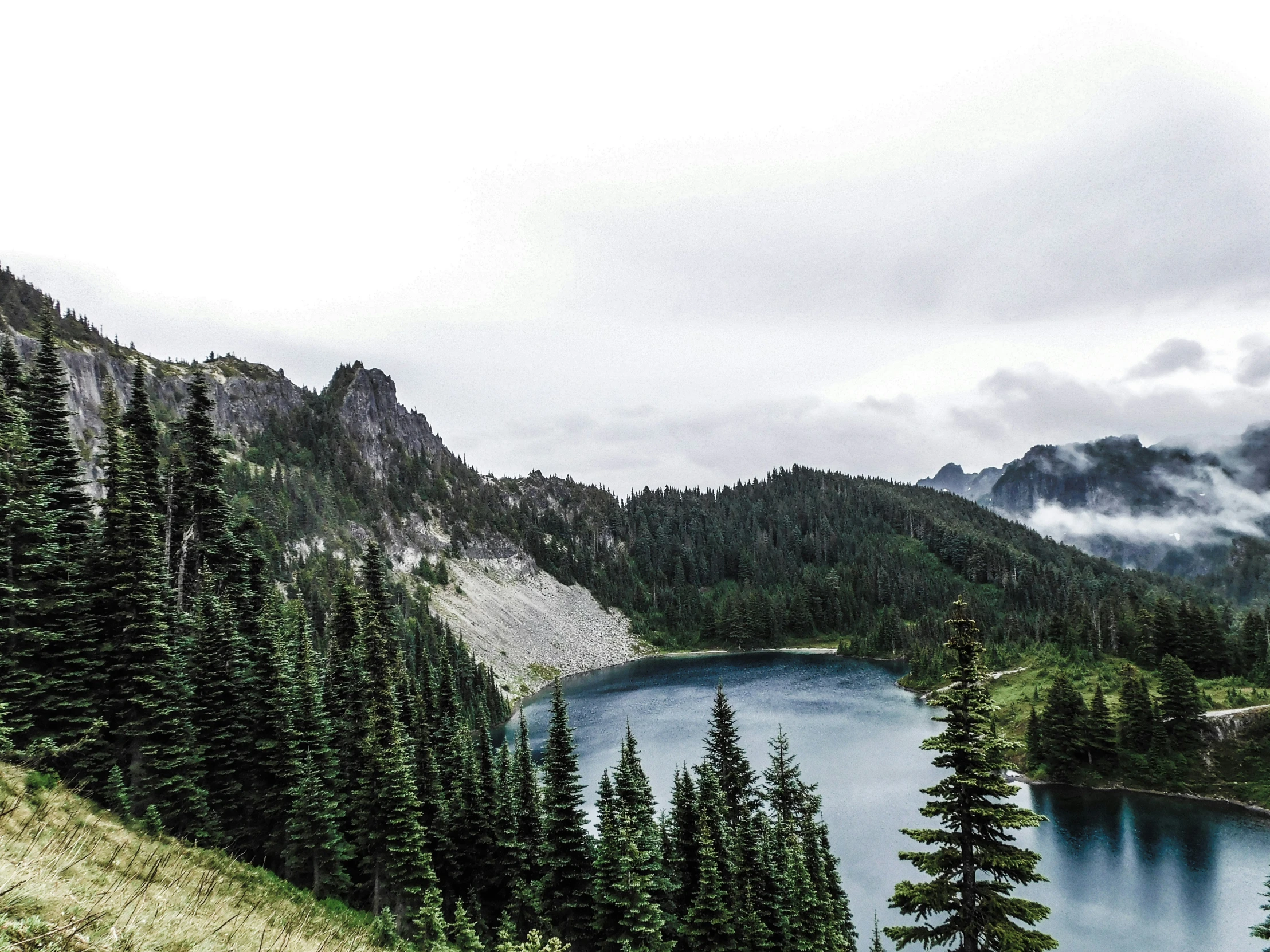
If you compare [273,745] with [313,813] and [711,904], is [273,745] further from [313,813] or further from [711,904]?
[711,904]

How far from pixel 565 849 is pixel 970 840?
24295 mm

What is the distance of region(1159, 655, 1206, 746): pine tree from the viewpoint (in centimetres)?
6606

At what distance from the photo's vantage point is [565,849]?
3322 cm

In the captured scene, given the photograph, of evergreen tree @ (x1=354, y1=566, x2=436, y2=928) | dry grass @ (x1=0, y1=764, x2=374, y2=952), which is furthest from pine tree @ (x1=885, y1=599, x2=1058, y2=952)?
evergreen tree @ (x1=354, y1=566, x2=436, y2=928)

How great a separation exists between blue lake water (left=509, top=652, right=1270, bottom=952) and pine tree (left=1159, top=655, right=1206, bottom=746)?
775 cm

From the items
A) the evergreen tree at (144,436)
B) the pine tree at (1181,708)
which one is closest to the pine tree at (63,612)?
the evergreen tree at (144,436)

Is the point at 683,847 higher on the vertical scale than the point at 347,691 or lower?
lower

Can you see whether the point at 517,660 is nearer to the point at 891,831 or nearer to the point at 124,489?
the point at 891,831

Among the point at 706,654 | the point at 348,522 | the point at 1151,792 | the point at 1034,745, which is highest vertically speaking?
the point at 348,522

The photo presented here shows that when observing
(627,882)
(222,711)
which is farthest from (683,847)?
(222,711)

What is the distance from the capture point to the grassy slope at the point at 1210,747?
61.0 metres

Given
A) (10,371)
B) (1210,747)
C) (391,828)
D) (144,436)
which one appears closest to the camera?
(391,828)

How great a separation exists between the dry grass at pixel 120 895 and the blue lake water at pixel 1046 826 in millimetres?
40177

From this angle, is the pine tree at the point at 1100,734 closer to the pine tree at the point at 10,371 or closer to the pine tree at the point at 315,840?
the pine tree at the point at 315,840
